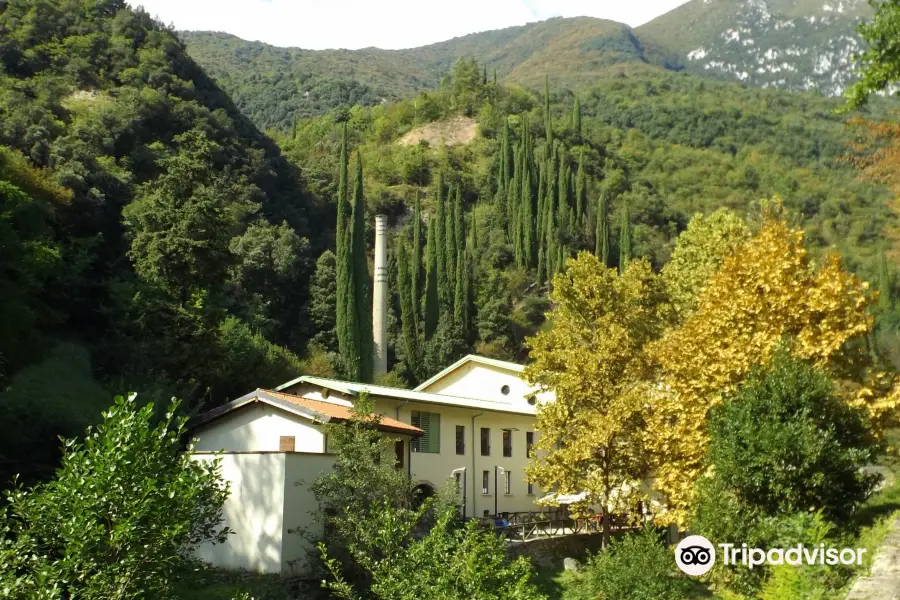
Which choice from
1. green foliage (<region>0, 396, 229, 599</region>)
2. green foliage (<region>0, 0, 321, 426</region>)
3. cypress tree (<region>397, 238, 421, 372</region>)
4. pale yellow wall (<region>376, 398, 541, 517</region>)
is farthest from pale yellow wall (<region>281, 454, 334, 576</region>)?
cypress tree (<region>397, 238, 421, 372</region>)

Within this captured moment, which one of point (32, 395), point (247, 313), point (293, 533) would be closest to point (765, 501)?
point (293, 533)

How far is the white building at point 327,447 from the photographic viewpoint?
22562mm

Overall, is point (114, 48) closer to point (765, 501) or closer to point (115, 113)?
point (115, 113)

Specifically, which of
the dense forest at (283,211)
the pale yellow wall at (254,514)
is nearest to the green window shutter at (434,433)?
the dense forest at (283,211)

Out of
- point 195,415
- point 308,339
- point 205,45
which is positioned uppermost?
point 205,45

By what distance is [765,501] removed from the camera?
18.1m

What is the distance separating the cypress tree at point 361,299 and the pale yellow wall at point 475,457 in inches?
658

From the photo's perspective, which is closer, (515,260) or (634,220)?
(515,260)

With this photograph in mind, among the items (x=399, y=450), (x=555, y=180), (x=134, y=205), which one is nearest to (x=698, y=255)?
(x=399, y=450)

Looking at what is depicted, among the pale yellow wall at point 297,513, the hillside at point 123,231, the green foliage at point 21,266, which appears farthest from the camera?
the hillside at point 123,231

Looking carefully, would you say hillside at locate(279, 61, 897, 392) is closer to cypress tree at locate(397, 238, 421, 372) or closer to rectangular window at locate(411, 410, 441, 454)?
cypress tree at locate(397, 238, 421, 372)

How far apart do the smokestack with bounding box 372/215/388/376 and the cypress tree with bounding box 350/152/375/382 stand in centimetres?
476

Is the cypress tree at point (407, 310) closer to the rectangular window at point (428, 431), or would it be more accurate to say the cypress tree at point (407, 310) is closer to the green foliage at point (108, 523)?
the rectangular window at point (428, 431)

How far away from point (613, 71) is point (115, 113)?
14762cm
